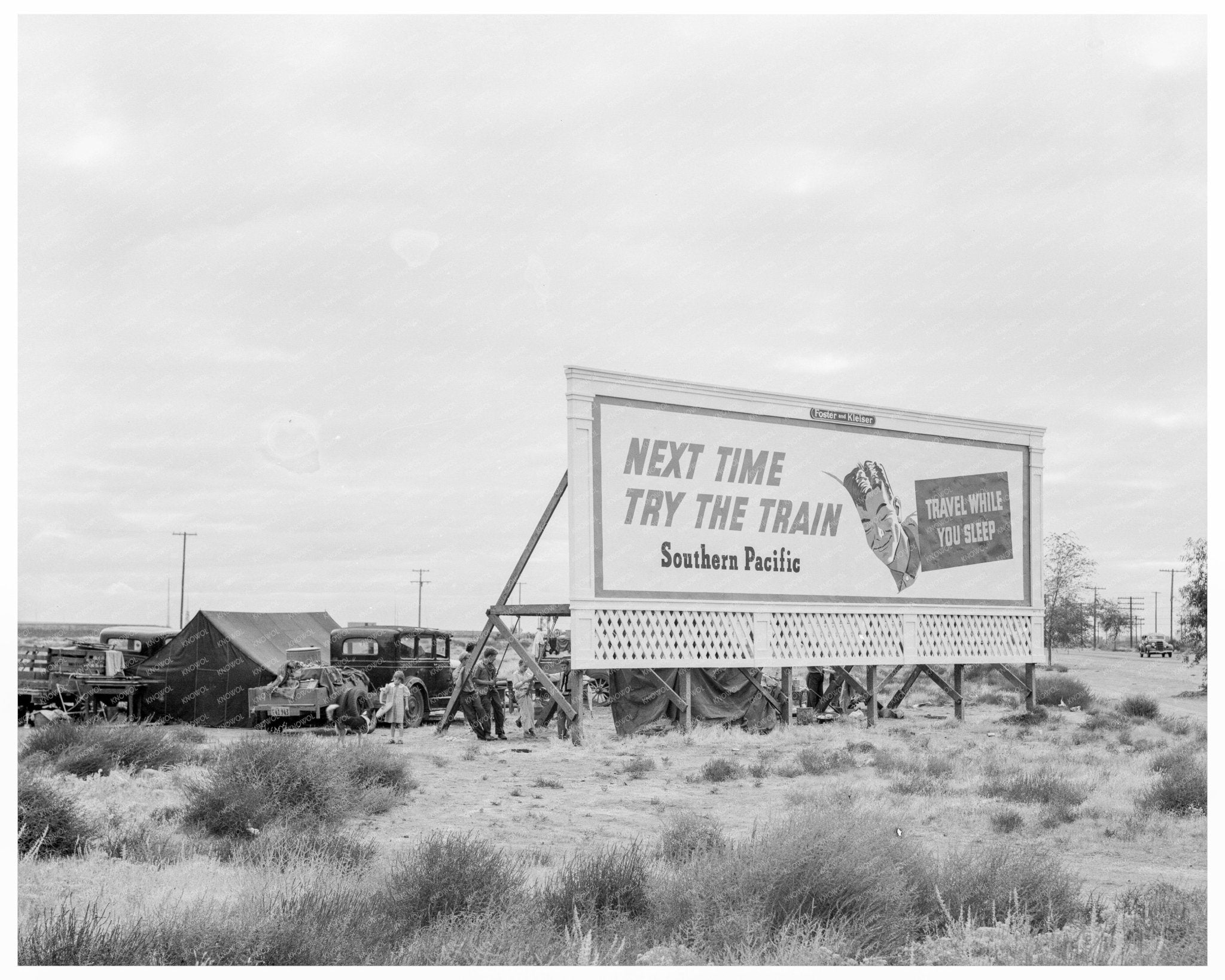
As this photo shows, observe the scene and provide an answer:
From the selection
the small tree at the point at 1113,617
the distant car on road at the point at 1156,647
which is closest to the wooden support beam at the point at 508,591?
the distant car on road at the point at 1156,647

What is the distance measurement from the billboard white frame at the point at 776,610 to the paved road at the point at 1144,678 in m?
5.92

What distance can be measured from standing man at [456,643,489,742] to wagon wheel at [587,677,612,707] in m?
11.5

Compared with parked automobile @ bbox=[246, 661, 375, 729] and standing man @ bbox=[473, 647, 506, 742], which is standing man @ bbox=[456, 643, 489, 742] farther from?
parked automobile @ bbox=[246, 661, 375, 729]

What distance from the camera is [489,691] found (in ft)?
69.7

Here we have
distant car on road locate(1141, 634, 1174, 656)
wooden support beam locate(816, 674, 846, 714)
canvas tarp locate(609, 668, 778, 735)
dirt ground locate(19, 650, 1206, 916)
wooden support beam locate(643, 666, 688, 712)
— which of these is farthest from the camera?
distant car on road locate(1141, 634, 1174, 656)

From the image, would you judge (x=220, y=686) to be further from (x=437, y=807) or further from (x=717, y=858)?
(x=717, y=858)

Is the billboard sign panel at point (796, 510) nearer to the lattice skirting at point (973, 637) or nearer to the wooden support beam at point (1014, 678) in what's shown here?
the lattice skirting at point (973, 637)

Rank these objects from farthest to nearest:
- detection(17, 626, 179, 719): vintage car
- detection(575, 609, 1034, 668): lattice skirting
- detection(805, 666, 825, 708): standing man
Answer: detection(805, 666, 825, 708): standing man < detection(17, 626, 179, 719): vintage car < detection(575, 609, 1034, 668): lattice skirting

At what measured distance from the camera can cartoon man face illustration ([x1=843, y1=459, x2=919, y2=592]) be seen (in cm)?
2330

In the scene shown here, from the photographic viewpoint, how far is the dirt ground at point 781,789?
11.2 meters

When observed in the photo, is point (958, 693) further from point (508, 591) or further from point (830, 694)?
point (508, 591)

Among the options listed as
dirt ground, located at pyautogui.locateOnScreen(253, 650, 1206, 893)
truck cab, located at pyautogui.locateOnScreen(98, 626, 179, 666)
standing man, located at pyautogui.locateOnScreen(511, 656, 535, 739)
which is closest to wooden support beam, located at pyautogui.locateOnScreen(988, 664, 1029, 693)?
dirt ground, located at pyautogui.locateOnScreen(253, 650, 1206, 893)

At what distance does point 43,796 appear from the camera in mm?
10180

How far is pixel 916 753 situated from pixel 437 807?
28.6 feet
